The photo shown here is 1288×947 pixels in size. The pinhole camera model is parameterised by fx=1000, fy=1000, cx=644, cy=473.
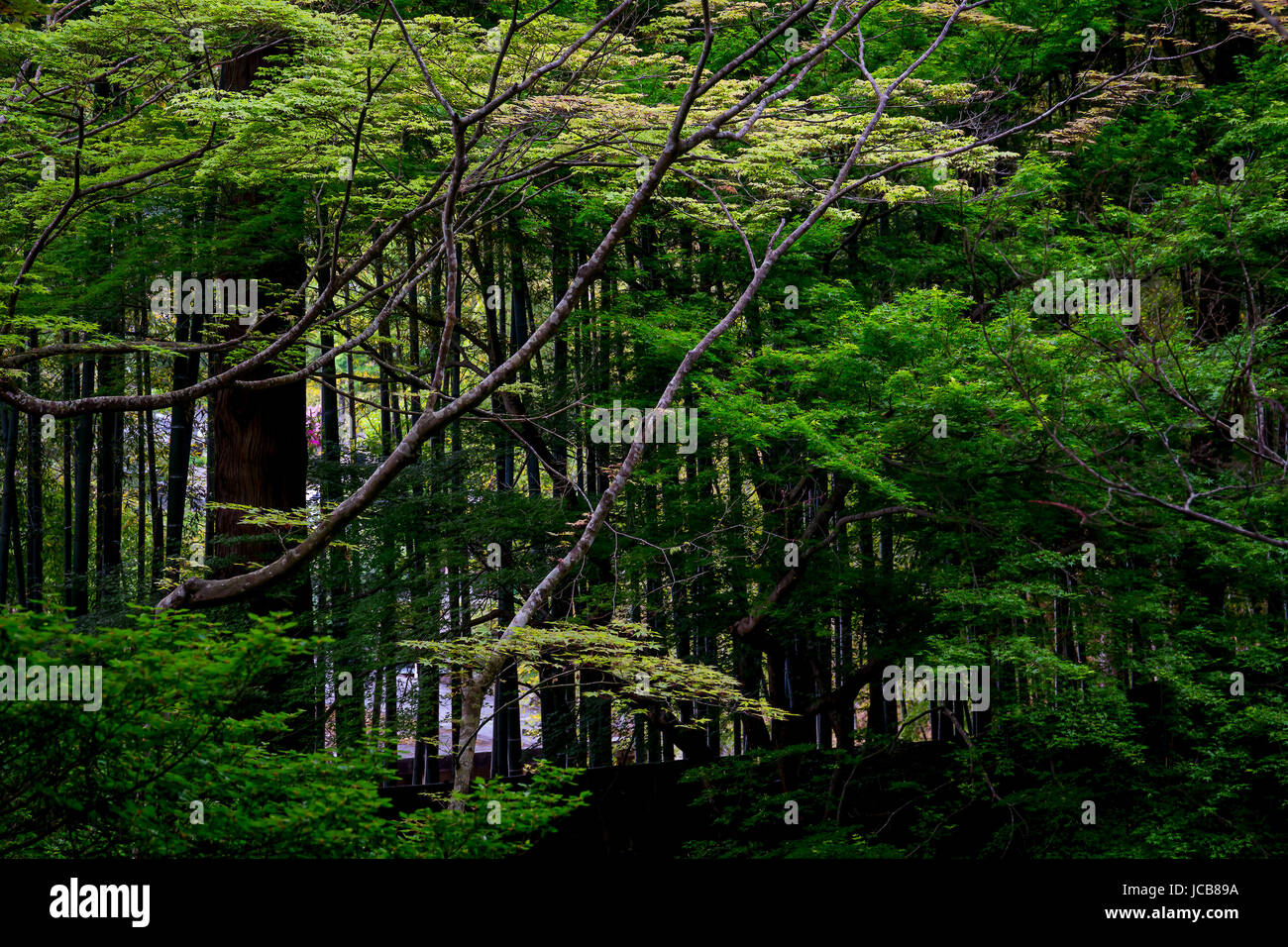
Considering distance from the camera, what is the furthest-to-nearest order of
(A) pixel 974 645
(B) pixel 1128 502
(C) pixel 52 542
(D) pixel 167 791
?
(C) pixel 52 542 < (B) pixel 1128 502 < (A) pixel 974 645 < (D) pixel 167 791

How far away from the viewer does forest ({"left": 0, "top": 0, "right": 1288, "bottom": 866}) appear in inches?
253

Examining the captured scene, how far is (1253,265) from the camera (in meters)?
8.93

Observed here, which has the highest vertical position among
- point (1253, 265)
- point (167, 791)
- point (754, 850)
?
point (1253, 265)

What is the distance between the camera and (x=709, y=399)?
8.75 m

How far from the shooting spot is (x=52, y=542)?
16.2 meters

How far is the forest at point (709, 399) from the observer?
6.43 meters

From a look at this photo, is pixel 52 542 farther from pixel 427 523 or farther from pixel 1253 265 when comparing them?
pixel 1253 265

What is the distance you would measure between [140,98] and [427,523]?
4.92 meters
